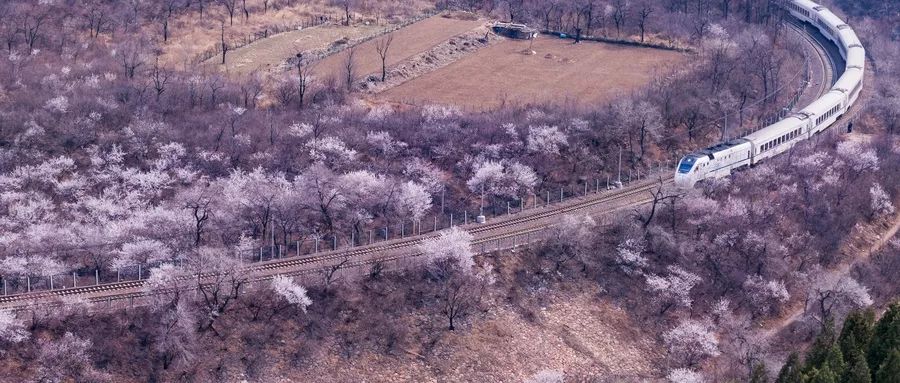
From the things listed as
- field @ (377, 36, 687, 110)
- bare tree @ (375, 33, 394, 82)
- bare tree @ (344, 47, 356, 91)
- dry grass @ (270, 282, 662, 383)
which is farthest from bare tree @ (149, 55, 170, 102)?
dry grass @ (270, 282, 662, 383)

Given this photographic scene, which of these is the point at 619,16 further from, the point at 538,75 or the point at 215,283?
the point at 215,283

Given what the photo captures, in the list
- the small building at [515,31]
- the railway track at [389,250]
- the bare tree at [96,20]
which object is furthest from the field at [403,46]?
the railway track at [389,250]

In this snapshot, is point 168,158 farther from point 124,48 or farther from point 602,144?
point 602,144

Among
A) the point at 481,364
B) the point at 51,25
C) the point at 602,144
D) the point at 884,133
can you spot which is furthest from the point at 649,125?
the point at 51,25

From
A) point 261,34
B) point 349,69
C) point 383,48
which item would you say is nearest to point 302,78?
point 349,69

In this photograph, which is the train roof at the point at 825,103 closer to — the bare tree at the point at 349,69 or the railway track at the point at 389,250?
the railway track at the point at 389,250

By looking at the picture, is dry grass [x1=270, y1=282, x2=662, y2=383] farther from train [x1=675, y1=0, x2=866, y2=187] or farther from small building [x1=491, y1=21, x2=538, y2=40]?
small building [x1=491, y1=21, x2=538, y2=40]
